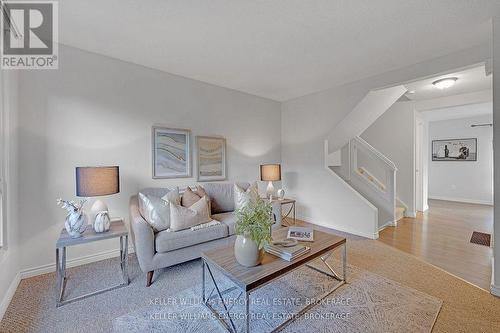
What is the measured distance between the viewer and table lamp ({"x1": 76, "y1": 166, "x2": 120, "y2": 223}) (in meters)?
2.07

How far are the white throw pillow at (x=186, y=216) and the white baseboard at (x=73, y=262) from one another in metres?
1.05

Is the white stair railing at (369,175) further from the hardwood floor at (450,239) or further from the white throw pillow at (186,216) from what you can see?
the white throw pillow at (186,216)

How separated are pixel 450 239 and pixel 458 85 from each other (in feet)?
8.65

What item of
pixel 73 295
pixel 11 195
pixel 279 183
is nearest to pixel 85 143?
pixel 11 195

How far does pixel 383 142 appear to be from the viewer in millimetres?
5273

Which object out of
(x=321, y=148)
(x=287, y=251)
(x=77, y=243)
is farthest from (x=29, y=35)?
(x=321, y=148)

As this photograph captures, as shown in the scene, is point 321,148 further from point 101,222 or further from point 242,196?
point 101,222

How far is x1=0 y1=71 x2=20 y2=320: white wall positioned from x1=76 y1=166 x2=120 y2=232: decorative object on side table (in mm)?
588

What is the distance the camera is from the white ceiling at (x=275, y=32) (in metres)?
1.85

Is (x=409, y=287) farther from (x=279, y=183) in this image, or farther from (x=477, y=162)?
(x=477, y=162)

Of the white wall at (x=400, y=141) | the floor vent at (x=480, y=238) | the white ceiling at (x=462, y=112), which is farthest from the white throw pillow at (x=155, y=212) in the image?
the white ceiling at (x=462, y=112)

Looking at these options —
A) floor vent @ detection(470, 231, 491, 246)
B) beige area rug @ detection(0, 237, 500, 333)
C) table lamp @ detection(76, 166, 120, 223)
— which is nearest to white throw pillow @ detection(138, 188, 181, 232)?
table lamp @ detection(76, 166, 120, 223)

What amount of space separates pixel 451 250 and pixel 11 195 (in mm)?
5124

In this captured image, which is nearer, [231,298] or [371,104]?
[231,298]
